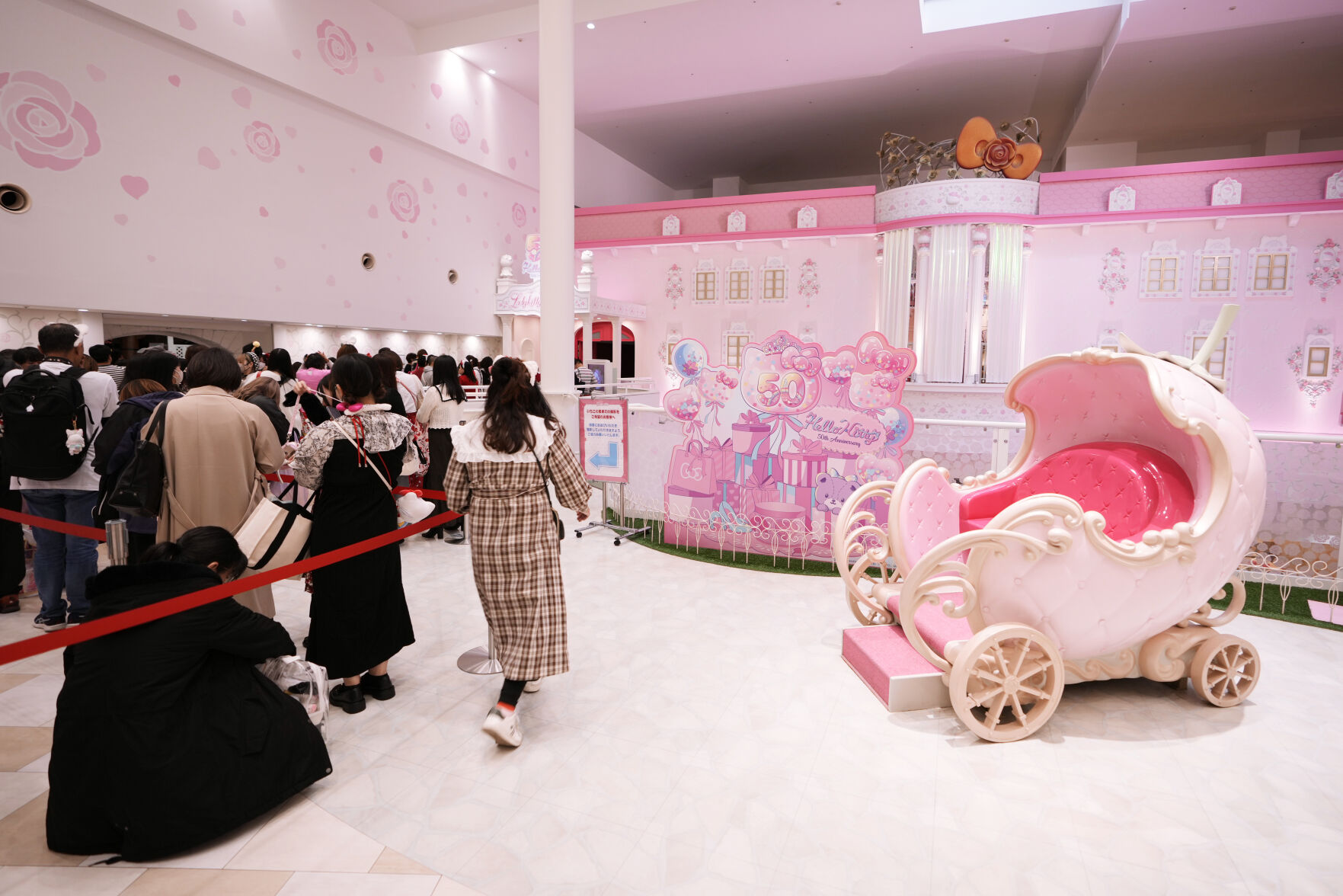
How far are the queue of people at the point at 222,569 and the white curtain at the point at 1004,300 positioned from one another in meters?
7.68

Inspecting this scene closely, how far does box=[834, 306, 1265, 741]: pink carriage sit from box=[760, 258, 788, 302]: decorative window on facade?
282 inches

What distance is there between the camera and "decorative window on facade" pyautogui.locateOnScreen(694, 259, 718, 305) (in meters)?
10.8

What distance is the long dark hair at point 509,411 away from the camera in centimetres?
269

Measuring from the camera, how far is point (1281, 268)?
8250 mm

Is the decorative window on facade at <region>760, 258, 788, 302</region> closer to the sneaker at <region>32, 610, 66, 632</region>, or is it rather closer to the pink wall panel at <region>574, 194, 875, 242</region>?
the pink wall panel at <region>574, 194, 875, 242</region>

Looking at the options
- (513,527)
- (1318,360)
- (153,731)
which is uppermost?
(1318,360)

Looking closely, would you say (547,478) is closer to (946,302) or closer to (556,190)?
(556,190)

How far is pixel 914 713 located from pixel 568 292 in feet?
12.8

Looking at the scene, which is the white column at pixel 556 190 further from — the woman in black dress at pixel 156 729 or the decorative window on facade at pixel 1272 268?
the decorative window on facade at pixel 1272 268

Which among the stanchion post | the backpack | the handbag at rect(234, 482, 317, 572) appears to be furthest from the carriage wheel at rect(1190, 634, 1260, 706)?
the backpack

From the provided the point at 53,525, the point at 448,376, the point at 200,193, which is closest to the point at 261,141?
the point at 200,193

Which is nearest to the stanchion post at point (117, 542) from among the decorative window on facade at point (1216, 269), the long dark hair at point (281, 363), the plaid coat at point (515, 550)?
the plaid coat at point (515, 550)

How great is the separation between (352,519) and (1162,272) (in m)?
9.82

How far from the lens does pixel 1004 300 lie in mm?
8945
